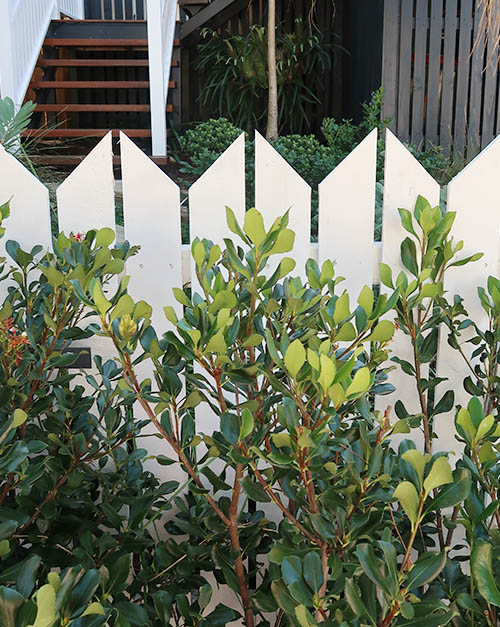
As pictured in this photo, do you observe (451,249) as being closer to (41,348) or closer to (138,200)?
(138,200)

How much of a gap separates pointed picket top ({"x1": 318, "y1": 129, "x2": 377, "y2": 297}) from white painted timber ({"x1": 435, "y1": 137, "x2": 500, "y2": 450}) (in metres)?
0.17

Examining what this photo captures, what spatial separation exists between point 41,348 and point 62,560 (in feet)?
1.12

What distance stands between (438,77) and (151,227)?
5418 millimetres

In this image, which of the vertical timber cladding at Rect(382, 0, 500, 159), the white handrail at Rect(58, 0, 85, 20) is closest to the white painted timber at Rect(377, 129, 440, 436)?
the vertical timber cladding at Rect(382, 0, 500, 159)

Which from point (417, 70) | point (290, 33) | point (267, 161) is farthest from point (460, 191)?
point (290, 33)

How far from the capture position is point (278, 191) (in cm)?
151

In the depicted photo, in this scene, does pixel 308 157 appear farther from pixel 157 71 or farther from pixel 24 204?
pixel 24 204

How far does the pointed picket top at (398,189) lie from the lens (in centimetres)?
150

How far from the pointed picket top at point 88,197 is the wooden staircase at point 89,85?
4407mm

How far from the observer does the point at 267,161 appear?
1.48 metres

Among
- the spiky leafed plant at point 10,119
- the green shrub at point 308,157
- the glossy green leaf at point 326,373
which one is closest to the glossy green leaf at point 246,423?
the glossy green leaf at point 326,373

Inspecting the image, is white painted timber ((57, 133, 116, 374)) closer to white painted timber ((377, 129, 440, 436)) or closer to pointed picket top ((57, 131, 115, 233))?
pointed picket top ((57, 131, 115, 233))

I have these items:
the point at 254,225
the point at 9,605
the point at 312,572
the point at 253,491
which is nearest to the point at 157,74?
the point at 254,225

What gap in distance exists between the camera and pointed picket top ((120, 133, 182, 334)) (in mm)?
1480
